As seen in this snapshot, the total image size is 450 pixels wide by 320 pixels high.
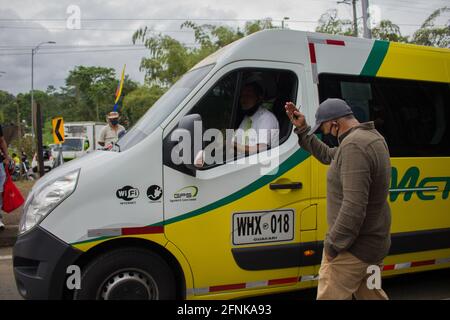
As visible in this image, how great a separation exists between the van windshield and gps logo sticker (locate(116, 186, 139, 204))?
0.35 meters

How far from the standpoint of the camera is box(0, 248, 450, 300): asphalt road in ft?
15.0

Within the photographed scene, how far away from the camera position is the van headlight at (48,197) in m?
3.18

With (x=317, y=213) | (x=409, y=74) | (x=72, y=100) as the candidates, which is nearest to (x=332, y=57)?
(x=409, y=74)

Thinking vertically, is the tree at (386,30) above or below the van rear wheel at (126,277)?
above

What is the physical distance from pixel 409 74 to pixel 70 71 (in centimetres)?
7207

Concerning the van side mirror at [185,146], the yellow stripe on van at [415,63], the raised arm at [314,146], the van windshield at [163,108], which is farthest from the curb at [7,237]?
the yellow stripe on van at [415,63]

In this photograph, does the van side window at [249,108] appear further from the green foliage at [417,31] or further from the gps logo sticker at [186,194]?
the green foliage at [417,31]

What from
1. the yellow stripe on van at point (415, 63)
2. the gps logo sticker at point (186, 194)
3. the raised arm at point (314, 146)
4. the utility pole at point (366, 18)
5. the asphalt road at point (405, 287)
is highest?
the utility pole at point (366, 18)

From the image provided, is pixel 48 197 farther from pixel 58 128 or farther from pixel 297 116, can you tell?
pixel 58 128

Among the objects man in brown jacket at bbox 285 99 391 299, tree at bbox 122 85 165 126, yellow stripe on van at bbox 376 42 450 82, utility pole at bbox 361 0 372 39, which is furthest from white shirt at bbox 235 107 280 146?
tree at bbox 122 85 165 126

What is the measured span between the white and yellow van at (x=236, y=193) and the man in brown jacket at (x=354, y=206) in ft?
2.97

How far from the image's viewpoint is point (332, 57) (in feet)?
13.1

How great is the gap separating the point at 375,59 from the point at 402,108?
1.81ft

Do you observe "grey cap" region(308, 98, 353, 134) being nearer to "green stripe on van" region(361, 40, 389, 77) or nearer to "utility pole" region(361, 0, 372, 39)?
"green stripe on van" region(361, 40, 389, 77)
